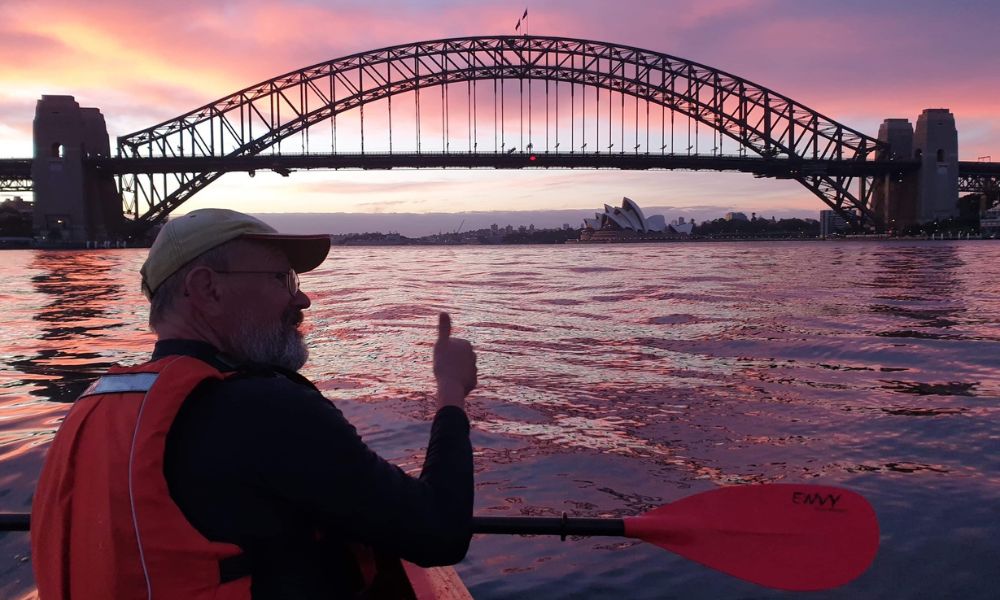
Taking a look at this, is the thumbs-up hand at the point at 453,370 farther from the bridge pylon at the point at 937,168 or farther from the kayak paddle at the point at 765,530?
the bridge pylon at the point at 937,168

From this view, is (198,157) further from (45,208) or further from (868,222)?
(868,222)

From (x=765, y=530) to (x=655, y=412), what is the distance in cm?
295

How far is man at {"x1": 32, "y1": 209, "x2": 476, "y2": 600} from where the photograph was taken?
115cm

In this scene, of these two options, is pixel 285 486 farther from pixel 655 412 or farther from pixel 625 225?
pixel 625 225

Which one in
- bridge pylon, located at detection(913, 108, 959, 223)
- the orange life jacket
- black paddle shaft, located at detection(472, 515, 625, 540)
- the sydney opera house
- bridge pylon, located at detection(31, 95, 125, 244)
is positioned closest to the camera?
the orange life jacket

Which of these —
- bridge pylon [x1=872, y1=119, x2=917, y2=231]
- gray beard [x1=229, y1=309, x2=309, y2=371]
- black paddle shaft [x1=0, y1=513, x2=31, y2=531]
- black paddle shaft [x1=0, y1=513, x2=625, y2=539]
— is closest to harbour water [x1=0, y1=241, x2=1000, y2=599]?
black paddle shaft [x1=0, y1=513, x2=31, y2=531]

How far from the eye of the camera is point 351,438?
127 centimetres

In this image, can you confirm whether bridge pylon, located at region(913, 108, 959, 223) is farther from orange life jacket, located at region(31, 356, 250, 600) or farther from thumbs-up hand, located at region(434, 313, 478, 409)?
A: orange life jacket, located at region(31, 356, 250, 600)

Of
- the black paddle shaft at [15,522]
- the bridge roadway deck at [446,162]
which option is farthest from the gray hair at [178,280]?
the bridge roadway deck at [446,162]

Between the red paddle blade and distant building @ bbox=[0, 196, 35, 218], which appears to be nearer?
the red paddle blade

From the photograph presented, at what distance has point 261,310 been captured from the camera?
146 cm

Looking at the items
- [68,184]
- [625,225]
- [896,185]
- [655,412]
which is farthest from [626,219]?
[655,412]

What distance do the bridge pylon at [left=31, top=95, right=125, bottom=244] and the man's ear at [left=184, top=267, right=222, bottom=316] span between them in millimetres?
60215

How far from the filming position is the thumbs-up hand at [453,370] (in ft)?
5.01
